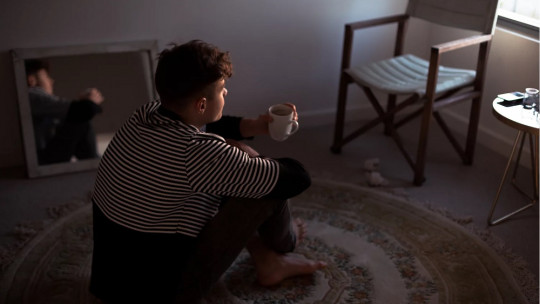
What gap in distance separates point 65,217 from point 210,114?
1.08 meters

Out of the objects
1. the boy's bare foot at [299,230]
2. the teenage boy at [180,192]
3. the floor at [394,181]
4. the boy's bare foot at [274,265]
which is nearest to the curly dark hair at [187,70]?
the teenage boy at [180,192]

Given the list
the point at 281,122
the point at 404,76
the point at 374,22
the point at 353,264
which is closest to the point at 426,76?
the point at 404,76

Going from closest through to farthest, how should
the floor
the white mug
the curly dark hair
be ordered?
the curly dark hair < the white mug < the floor

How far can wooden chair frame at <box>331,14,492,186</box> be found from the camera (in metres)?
2.78

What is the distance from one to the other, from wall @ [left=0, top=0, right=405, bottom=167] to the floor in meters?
0.22

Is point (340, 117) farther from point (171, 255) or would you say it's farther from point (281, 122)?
point (171, 255)

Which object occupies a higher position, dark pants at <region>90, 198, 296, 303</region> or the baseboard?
dark pants at <region>90, 198, 296, 303</region>

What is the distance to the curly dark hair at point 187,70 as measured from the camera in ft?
5.76

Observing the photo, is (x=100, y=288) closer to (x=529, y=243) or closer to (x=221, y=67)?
(x=221, y=67)

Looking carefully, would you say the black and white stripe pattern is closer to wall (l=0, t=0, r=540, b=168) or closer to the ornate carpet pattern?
the ornate carpet pattern

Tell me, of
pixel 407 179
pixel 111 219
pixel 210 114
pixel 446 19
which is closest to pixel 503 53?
pixel 446 19

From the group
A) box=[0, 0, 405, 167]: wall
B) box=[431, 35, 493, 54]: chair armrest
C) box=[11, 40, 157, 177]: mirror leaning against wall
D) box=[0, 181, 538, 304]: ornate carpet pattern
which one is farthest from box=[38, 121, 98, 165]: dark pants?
box=[431, 35, 493, 54]: chair armrest

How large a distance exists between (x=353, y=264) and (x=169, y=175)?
87cm

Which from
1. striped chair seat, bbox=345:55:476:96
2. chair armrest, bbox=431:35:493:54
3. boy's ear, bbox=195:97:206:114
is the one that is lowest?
striped chair seat, bbox=345:55:476:96
